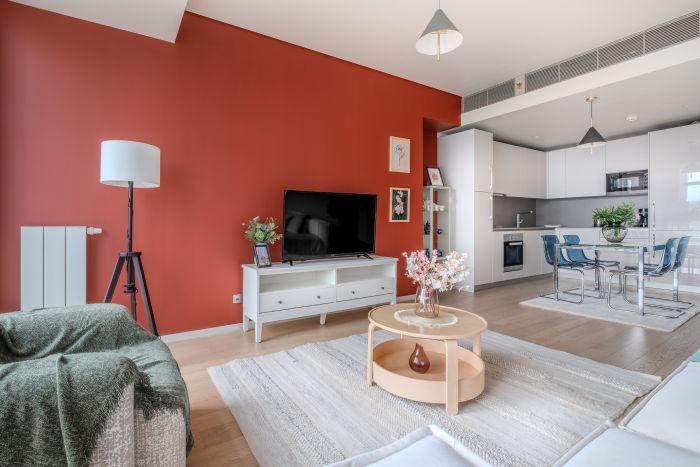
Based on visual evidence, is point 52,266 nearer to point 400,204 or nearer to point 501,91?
point 400,204

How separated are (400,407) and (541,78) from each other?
411 centimetres

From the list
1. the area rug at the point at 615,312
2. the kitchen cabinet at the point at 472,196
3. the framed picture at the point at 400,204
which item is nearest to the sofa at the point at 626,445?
the area rug at the point at 615,312

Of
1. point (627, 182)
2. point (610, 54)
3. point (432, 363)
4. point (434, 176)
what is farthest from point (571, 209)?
point (432, 363)

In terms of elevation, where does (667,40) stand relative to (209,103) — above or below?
above

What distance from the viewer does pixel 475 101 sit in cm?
503

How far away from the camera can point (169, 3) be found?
8.45 ft

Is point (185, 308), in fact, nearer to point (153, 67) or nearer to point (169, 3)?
point (153, 67)

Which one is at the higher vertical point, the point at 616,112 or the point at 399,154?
the point at 616,112

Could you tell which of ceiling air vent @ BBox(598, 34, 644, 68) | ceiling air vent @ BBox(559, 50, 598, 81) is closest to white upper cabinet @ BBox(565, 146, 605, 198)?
ceiling air vent @ BBox(559, 50, 598, 81)

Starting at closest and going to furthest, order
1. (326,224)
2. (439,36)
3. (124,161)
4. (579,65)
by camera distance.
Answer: (439,36) → (124,161) → (326,224) → (579,65)

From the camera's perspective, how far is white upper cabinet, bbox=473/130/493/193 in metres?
5.20

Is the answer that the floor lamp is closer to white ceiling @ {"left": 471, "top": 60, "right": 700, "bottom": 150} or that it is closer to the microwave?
white ceiling @ {"left": 471, "top": 60, "right": 700, "bottom": 150}

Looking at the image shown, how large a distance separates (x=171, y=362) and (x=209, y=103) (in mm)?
2482

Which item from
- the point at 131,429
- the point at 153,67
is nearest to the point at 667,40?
the point at 153,67
